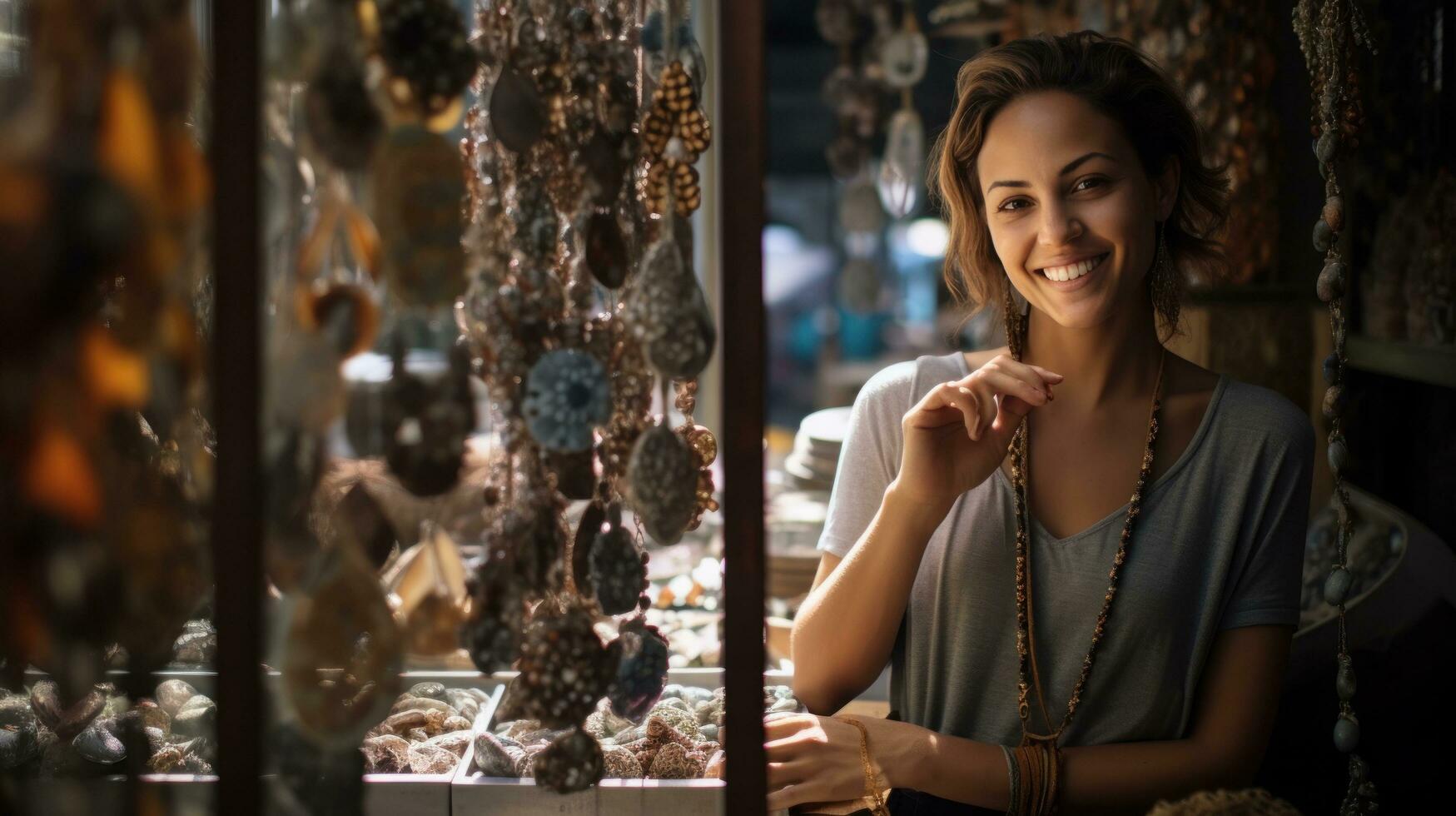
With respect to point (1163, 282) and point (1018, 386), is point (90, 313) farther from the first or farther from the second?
point (1163, 282)

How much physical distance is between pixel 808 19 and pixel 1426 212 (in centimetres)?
606

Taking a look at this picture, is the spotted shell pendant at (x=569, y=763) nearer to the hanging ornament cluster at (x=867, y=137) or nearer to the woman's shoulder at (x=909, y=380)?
the woman's shoulder at (x=909, y=380)

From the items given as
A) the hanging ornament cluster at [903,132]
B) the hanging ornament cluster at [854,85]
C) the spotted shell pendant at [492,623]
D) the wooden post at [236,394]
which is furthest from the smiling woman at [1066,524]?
the hanging ornament cluster at [854,85]

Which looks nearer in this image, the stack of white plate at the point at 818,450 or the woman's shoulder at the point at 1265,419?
the woman's shoulder at the point at 1265,419

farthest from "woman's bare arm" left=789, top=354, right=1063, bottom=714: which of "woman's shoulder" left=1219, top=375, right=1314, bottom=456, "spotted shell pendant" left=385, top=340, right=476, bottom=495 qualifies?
→ "spotted shell pendant" left=385, top=340, right=476, bottom=495

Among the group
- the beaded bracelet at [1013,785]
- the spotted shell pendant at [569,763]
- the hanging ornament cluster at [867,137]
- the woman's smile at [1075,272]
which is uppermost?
the hanging ornament cluster at [867,137]

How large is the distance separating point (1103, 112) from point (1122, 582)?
0.46m

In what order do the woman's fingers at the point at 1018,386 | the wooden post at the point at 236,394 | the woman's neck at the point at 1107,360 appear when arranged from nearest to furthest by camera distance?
the wooden post at the point at 236,394 → the woman's fingers at the point at 1018,386 → the woman's neck at the point at 1107,360

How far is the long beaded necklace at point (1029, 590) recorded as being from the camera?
1.16 meters

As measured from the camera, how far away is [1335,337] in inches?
42.0

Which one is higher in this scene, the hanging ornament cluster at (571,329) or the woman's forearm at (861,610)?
the hanging ornament cluster at (571,329)

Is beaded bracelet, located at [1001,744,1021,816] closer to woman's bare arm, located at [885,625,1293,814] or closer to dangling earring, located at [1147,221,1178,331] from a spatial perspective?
woman's bare arm, located at [885,625,1293,814]

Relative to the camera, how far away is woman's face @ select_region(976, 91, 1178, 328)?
3.72 ft

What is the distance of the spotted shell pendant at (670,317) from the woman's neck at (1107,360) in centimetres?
71
